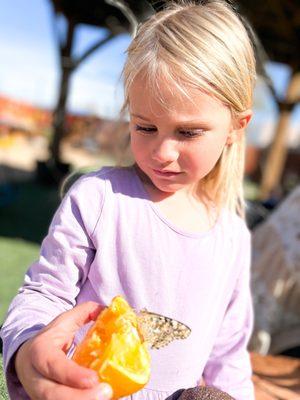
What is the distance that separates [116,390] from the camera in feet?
2.77

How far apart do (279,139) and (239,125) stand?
7000 millimetres

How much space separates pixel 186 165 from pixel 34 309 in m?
0.51

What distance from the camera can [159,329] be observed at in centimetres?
112

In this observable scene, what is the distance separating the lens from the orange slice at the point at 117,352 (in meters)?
0.84

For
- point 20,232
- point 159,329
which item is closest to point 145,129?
point 159,329

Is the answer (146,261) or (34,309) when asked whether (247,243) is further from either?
(34,309)

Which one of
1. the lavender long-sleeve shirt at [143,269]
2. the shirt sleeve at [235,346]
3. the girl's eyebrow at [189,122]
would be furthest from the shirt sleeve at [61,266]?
the shirt sleeve at [235,346]

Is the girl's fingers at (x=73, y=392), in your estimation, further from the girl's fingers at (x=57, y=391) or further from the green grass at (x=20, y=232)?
the green grass at (x=20, y=232)

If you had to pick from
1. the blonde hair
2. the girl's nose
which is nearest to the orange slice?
the girl's nose

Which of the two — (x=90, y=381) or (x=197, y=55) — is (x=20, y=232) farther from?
(x=90, y=381)

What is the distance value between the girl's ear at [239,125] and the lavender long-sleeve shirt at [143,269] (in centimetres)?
25

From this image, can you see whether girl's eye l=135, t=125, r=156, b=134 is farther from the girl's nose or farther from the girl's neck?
the girl's neck

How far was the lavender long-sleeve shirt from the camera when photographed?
1.18m

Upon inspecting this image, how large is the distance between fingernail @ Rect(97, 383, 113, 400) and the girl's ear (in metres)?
0.82
